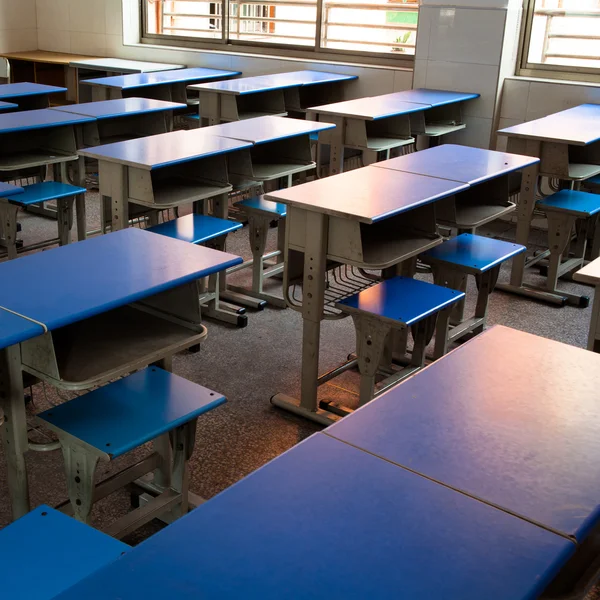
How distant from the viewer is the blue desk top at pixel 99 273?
2.05 m

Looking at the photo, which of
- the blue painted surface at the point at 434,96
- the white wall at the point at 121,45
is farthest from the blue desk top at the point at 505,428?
the white wall at the point at 121,45

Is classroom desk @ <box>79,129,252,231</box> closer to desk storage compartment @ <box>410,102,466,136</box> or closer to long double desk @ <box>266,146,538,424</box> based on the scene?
long double desk @ <box>266,146,538,424</box>

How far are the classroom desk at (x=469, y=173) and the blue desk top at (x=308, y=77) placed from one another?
2.38m

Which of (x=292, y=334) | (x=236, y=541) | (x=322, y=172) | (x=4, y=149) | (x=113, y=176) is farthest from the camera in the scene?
(x=322, y=172)

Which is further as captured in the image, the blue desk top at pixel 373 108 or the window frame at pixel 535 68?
the window frame at pixel 535 68

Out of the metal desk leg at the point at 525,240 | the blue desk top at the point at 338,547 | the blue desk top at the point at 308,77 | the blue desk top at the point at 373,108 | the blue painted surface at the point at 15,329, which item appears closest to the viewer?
the blue desk top at the point at 338,547

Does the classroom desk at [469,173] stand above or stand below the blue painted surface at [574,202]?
above

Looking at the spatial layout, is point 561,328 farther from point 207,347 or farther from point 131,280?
point 131,280

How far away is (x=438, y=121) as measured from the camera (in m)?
6.20

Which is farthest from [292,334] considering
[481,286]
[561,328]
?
[561,328]

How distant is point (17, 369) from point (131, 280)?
1.26 feet

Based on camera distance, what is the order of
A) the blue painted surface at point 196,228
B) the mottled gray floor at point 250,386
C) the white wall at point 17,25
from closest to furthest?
1. the mottled gray floor at point 250,386
2. the blue painted surface at point 196,228
3. the white wall at point 17,25

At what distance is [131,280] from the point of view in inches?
88.9

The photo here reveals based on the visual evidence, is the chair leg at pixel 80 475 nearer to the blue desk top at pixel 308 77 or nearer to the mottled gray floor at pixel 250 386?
the mottled gray floor at pixel 250 386
